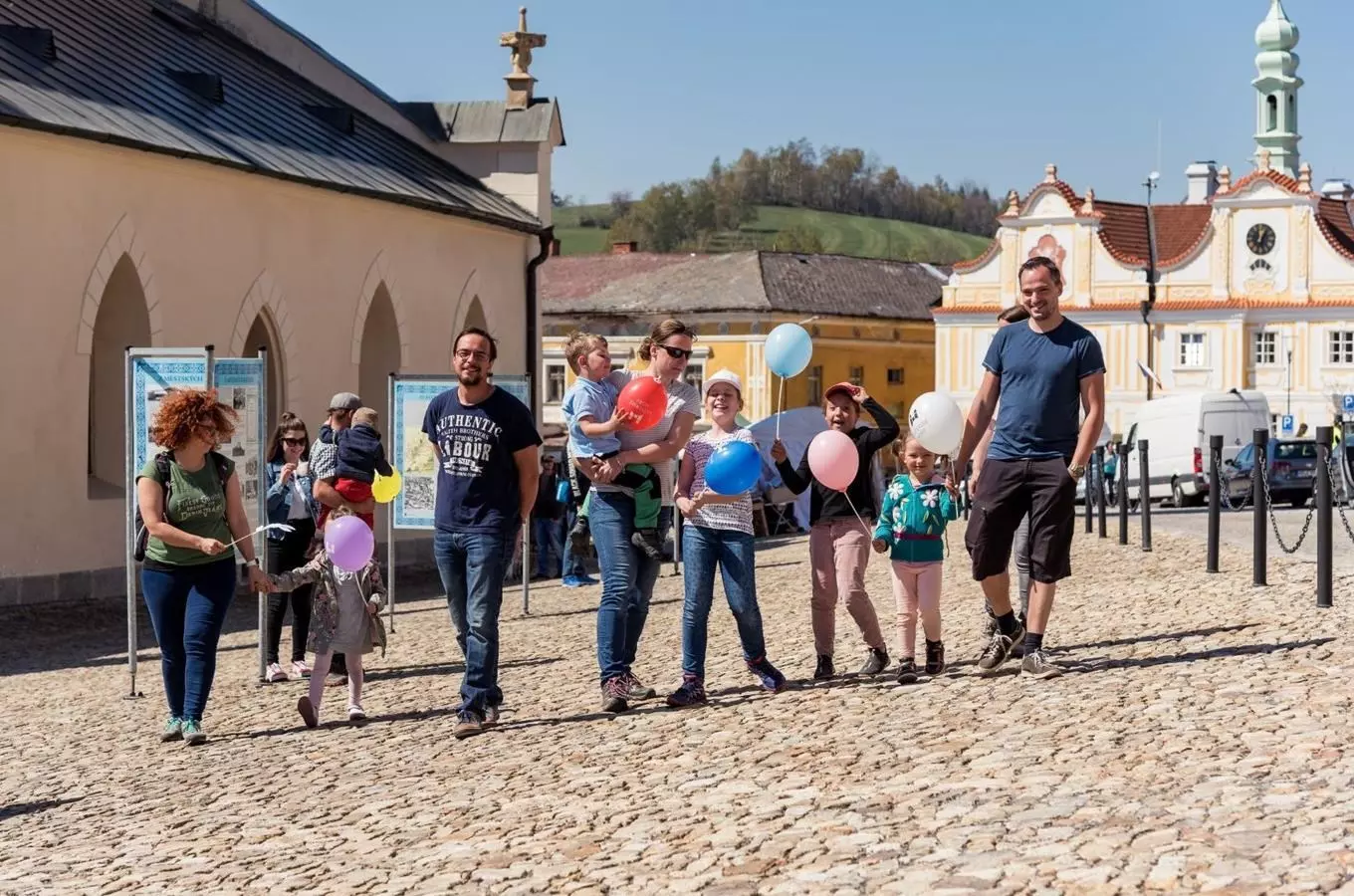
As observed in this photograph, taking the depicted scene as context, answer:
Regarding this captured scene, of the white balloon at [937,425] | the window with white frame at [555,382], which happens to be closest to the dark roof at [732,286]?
the window with white frame at [555,382]

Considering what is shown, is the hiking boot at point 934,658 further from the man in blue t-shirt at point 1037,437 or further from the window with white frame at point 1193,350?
the window with white frame at point 1193,350

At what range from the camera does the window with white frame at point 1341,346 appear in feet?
238

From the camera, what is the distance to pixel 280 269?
28.0 meters

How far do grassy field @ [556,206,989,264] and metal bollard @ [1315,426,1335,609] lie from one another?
403 feet

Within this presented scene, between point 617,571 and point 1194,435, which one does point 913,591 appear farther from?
point 1194,435

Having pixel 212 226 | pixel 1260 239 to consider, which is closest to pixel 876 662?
pixel 212 226

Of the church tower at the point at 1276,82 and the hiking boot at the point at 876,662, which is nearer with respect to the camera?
the hiking boot at the point at 876,662

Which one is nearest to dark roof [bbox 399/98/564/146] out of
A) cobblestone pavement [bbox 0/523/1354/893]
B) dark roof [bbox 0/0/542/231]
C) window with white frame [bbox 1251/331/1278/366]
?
dark roof [bbox 0/0/542/231]

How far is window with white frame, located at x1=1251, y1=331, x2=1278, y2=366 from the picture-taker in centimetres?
7375

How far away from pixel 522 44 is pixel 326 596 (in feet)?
88.3

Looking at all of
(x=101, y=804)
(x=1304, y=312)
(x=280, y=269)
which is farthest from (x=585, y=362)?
(x=1304, y=312)

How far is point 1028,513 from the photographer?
1117cm

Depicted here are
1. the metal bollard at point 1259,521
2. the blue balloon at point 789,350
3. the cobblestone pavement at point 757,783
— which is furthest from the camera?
the metal bollard at point 1259,521

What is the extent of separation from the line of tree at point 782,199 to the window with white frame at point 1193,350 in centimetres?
7119
